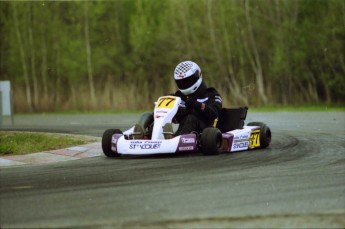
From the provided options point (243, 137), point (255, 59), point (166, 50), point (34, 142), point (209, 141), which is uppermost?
point (166, 50)

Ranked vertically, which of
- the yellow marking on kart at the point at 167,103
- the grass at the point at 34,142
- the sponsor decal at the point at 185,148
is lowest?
the grass at the point at 34,142

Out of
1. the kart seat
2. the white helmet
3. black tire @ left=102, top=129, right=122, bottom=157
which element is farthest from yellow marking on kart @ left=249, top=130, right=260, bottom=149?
black tire @ left=102, top=129, right=122, bottom=157

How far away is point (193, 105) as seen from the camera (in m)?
11.5

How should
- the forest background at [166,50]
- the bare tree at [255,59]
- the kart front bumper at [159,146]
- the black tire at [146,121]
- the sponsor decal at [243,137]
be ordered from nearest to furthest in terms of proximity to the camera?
the kart front bumper at [159,146]
the black tire at [146,121]
the sponsor decal at [243,137]
the forest background at [166,50]
the bare tree at [255,59]

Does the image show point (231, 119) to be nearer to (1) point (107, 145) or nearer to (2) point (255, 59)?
(1) point (107, 145)

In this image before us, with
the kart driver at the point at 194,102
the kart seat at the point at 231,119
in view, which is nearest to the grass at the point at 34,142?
the kart driver at the point at 194,102

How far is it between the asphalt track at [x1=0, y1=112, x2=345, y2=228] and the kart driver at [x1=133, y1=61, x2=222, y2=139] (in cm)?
50

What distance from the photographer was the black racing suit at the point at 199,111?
37.9ft

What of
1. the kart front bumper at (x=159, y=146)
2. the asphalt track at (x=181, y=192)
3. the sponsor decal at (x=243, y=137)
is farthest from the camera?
the sponsor decal at (x=243, y=137)

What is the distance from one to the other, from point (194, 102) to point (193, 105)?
51 millimetres

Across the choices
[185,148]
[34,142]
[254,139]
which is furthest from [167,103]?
[34,142]

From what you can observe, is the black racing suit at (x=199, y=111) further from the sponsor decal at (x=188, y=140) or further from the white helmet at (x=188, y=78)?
the sponsor decal at (x=188, y=140)

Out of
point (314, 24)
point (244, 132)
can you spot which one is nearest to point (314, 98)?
point (314, 24)

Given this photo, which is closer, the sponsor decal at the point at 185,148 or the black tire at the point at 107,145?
the sponsor decal at the point at 185,148
